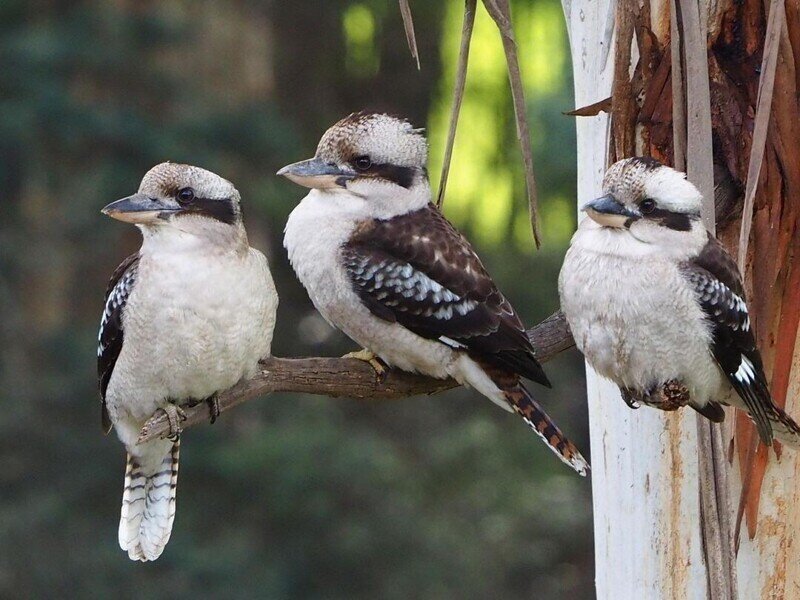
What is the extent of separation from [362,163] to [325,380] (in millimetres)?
639

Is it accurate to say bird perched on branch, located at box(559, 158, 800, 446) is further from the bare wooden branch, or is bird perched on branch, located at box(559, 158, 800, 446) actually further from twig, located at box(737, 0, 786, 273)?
the bare wooden branch

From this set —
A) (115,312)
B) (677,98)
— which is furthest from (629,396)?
(115,312)

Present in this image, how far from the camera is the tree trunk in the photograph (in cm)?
295

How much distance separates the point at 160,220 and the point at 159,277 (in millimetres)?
135

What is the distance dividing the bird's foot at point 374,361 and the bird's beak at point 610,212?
792mm

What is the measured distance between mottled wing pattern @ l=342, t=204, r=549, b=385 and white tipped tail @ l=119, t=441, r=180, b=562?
0.65m

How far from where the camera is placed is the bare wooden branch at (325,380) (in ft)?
9.79

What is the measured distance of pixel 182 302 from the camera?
308cm

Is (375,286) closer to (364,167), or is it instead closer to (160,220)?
(364,167)

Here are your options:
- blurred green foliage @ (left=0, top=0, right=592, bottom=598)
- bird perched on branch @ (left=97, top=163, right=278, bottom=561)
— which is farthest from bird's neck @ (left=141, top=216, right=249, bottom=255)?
blurred green foliage @ (left=0, top=0, right=592, bottom=598)

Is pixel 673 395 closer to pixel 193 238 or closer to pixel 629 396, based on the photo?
pixel 629 396

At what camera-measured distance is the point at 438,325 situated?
3393 millimetres

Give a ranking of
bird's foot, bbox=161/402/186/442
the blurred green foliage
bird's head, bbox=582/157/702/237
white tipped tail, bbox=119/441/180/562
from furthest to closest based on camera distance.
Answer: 1. the blurred green foliage
2. white tipped tail, bbox=119/441/180/562
3. bird's foot, bbox=161/402/186/442
4. bird's head, bbox=582/157/702/237

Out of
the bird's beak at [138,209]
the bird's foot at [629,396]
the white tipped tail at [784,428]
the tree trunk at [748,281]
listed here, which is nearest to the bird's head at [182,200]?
the bird's beak at [138,209]
